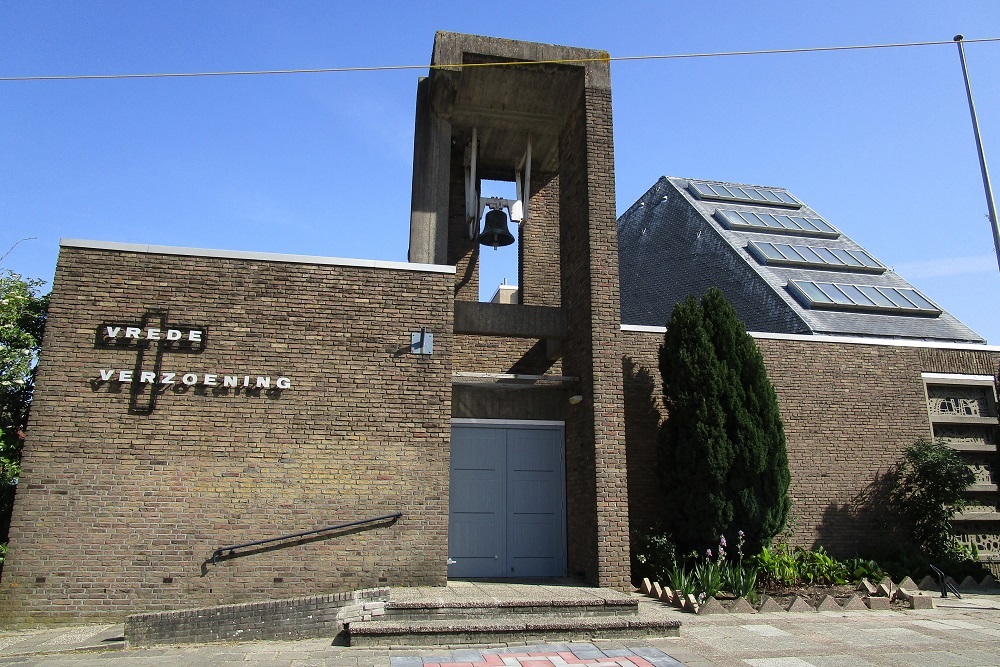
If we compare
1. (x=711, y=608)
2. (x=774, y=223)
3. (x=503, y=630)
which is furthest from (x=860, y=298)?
(x=503, y=630)

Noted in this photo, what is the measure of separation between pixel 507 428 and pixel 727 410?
3576mm

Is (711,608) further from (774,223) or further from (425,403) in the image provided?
(774,223)

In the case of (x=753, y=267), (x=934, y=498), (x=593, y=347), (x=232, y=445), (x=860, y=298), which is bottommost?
(x=934, y=498)

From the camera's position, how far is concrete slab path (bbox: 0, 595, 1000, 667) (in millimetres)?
6793

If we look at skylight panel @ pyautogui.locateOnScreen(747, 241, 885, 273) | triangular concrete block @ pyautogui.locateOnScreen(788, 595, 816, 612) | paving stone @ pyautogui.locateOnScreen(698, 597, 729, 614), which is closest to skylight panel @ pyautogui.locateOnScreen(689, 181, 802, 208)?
skylight panel @ pyautogui.locateOnScreen(747, 241, 885, 273)

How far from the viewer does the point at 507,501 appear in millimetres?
11500

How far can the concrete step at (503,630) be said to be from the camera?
7.35 meters

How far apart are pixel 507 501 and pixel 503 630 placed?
4.04 meters

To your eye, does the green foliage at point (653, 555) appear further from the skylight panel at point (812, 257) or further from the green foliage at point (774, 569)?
the skylight panel at point (812, 257)

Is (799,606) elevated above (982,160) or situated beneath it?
situated beneath

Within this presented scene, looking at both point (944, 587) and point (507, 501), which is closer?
point (944, 587)

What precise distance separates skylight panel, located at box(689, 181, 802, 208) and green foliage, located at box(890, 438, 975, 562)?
12.7 meters

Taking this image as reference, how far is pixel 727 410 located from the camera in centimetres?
1131

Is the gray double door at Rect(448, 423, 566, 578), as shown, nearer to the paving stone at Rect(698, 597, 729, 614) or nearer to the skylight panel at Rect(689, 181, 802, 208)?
the paving stone at Rect(698, 597, 729, 614)
